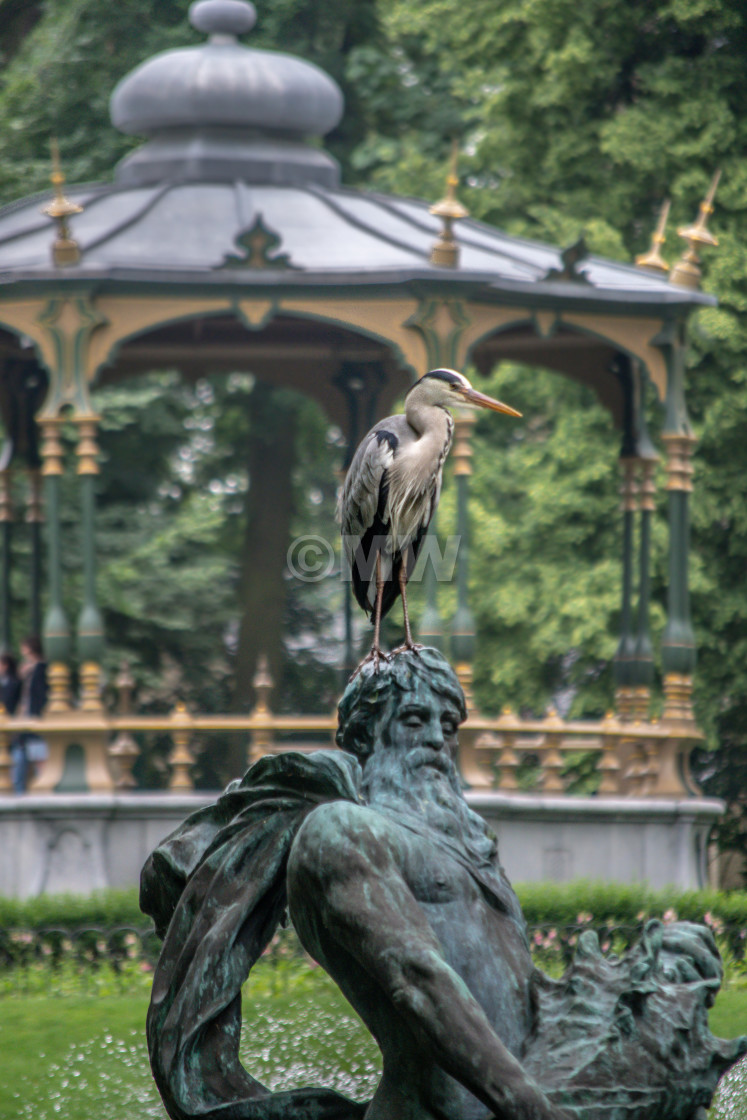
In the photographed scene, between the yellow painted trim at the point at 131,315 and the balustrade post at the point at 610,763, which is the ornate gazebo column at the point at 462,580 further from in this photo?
the yellow painted trim at the point at 131,315

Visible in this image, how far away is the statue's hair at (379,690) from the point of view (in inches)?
143

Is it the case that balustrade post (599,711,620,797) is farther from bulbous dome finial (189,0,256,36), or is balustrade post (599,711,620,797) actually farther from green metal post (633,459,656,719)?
bulbous dome finial (189,0,256,36)

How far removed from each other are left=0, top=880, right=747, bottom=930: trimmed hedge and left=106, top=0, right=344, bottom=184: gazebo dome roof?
219 inches

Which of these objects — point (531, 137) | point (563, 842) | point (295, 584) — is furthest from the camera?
point (295, 584)

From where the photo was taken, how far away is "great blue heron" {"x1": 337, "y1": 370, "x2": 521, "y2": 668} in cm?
462

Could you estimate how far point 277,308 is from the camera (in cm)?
1205

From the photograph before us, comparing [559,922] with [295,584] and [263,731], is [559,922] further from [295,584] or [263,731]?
[295,584]

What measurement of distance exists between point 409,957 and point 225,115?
1106 centimetres

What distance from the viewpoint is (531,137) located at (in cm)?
1764

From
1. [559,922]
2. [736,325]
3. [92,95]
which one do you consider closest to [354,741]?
[559,922]

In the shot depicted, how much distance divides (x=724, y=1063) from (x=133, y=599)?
15.9 metres

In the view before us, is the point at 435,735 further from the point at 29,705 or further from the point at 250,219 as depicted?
the point at 29,705

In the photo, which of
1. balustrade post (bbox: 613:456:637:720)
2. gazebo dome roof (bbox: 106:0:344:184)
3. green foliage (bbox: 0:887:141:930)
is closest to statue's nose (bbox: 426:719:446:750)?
green foliage (bbox: 0:887:141:930)

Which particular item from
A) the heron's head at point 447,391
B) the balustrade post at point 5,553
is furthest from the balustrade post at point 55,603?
the heron's head at point 447,391
